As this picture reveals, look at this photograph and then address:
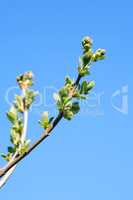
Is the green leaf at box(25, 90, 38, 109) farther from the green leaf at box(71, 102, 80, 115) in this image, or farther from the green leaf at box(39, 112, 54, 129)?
the green leaf at box(71, 102, 80, 115)

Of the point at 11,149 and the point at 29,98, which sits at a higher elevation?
the point at 29,98

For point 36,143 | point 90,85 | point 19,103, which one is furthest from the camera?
point 90,85

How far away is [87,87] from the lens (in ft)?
11.4

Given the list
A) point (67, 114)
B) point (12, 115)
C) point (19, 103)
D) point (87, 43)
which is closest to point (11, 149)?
point (12, 115)

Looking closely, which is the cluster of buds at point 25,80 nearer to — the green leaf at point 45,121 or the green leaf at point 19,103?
the green leaf at point 19,103

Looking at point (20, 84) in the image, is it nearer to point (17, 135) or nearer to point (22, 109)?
point (22, 109)

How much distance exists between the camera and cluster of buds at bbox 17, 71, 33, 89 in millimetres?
3354

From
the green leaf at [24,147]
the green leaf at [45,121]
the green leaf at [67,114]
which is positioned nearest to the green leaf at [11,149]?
the green leaf at [24,147]

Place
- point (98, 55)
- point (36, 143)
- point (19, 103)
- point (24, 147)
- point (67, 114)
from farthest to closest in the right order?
1. point (98, 55)
2. point (19, 103)
3. point (67, 114)
4. point (24, 147)
5. point (36, 143)

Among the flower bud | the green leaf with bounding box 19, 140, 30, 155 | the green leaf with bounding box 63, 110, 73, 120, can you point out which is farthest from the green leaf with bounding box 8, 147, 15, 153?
the flower bud

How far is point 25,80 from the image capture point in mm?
3410

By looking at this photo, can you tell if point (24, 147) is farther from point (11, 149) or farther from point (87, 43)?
point (87, 43)

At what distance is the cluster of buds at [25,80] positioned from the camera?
132 inches

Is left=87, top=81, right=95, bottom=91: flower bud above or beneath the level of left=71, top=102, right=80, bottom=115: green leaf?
above
